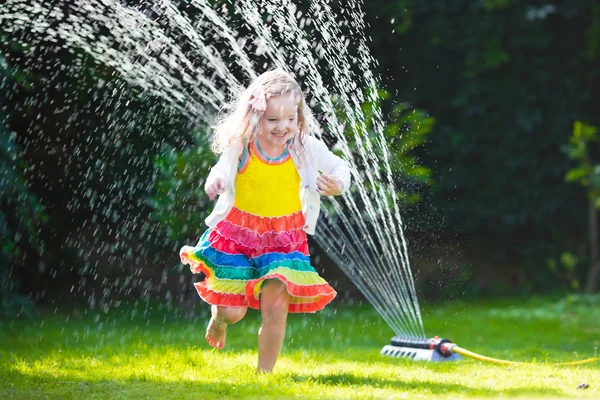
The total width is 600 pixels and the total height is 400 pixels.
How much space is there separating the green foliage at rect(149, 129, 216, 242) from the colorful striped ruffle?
2309 mm

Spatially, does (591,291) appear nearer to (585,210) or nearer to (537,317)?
(585,210)

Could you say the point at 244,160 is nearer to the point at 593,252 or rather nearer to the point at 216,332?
the point at 216,332

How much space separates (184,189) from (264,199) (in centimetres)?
248

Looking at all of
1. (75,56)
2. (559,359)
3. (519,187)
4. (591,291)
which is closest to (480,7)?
(519,187)

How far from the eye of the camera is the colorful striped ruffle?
11.1ft

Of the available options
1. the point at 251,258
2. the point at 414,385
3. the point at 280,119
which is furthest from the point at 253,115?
the point at 414,385

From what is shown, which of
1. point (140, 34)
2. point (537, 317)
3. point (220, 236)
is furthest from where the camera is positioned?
point (537, 317)

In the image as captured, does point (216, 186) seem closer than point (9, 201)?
Yes

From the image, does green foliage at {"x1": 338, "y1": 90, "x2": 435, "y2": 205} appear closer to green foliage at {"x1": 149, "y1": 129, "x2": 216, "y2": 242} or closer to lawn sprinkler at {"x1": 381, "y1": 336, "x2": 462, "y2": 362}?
green foliage at {"x1": 149, "y1": 129, "x2": 216, "y2": 242}

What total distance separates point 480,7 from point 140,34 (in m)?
2.92

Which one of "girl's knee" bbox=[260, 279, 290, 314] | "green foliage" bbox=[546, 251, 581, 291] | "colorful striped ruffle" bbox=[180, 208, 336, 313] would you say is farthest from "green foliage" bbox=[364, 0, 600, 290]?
"girl's knee" bbox=[260, 279, 290, 314]

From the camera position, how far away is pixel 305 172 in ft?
11.5

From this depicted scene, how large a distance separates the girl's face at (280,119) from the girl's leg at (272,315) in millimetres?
561

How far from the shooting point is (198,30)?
20.0ft
